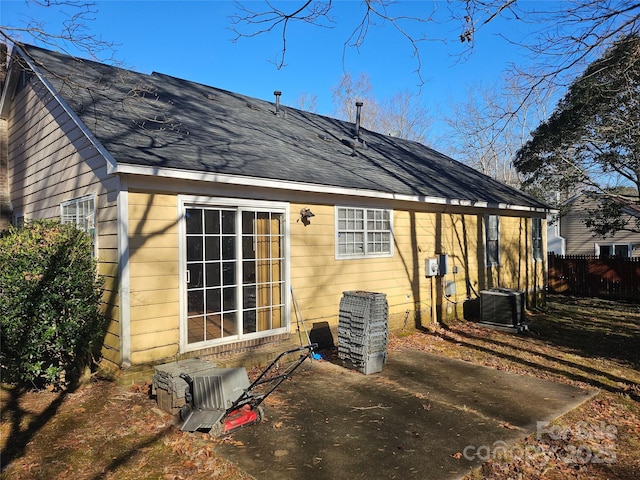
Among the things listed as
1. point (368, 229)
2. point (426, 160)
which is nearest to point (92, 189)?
point (368, 229)

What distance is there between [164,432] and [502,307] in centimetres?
799

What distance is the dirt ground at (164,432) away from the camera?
368cm

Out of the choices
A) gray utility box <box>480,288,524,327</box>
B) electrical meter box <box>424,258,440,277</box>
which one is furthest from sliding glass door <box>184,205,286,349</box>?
gray utility box <box>480,288,524,327</box>

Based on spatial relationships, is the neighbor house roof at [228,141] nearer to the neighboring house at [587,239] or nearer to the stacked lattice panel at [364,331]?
the stacked lattice panel at [364,331]

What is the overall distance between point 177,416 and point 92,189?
3.53 meters

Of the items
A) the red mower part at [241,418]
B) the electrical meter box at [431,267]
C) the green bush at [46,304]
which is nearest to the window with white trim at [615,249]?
the electrical meter box at [431,267]

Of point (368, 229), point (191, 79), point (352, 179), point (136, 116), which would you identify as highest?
point (191, 79)

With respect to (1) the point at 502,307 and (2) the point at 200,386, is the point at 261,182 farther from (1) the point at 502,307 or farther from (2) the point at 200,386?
(1) the point at 502,307

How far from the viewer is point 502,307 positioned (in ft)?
32.3

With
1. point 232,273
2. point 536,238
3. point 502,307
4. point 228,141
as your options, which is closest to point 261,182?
point 232,273

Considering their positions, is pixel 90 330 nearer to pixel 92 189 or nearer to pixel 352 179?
pixel 92 189

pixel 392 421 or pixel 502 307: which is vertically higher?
pixel 502 307

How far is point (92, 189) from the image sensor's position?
6.18 m

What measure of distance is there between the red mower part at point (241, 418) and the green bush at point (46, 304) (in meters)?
2.36
